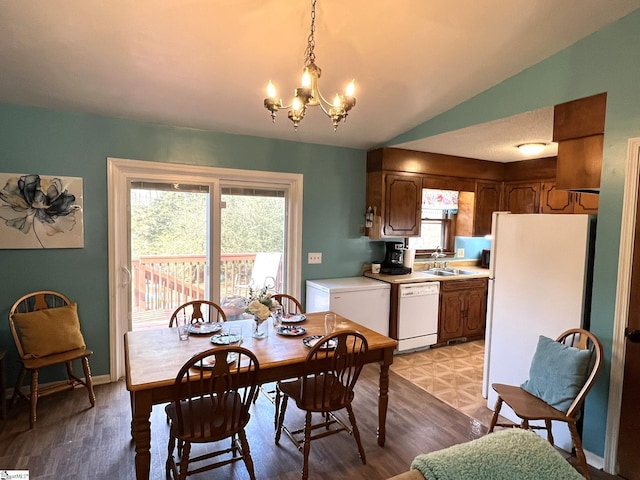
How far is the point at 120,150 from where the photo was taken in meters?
3.23

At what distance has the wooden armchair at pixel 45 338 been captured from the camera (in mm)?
2727

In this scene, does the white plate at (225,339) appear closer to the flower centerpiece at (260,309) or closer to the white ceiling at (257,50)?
the flower centerpiece at (260,309)

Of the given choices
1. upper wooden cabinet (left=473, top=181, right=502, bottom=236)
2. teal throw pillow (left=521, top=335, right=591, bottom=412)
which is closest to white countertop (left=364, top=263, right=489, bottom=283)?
upper wooden cabinet (left=473, top=181, right=502, bottom=236)

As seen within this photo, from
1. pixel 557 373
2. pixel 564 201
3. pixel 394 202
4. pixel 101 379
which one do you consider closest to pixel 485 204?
pixel 564 201

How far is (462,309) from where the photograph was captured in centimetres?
456

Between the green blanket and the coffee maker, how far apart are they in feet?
10.5

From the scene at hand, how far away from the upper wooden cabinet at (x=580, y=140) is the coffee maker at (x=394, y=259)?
7.01 ft

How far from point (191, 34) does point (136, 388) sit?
6.63 ft

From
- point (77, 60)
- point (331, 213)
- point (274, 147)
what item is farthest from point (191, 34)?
point (331, 213)

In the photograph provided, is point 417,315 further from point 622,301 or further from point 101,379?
point 101,379

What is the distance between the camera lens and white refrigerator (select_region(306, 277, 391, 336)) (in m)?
3.82

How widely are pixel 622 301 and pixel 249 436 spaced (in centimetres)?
252

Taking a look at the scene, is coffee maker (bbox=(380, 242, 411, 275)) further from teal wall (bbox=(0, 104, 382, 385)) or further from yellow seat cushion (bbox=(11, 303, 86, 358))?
yellow seat cushion (bbox=(11, 303, 86, 358))

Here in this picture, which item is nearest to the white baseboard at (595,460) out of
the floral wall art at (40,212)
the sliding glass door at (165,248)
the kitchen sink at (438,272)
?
the kitchen sink at (438,272)
